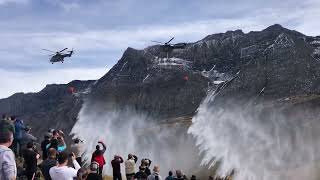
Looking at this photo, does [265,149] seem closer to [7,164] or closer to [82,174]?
[82,174]

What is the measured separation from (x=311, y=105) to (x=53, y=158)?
151m

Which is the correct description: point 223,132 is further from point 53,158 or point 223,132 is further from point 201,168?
point 53,158

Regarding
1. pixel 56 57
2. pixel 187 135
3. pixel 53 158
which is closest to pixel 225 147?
pixel 56 57

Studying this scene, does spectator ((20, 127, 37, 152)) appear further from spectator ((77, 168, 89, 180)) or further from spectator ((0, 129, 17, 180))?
spectator ((0, 129, 17, 180))

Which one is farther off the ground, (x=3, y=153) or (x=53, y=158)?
(x=3, y=153)

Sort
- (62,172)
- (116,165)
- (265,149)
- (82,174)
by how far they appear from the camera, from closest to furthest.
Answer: (82,174) → (62,172) → (116,165) → (265,149)

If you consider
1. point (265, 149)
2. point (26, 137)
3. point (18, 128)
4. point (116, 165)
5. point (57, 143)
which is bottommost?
point (265, 149)

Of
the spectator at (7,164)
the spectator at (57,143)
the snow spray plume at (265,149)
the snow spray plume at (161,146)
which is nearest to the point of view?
the spectator at (7,164)

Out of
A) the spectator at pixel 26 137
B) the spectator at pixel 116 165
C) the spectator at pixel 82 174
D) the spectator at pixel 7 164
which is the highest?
the spectator at pixel 7 164

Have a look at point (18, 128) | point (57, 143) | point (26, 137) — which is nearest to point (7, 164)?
point (57, 143)

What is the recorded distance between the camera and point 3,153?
30.4 feet

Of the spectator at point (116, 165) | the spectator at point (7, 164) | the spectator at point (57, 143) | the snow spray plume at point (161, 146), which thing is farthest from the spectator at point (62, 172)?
the snow spray plume at point (161, 146)

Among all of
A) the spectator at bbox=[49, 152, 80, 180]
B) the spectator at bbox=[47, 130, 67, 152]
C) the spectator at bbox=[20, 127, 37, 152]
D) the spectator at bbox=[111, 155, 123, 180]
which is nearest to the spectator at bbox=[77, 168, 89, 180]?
the spectator at bbox=[49, 152, 80, 180]

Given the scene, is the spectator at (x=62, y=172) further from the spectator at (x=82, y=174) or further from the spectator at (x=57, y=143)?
the spectator at (x=57, y=143)
